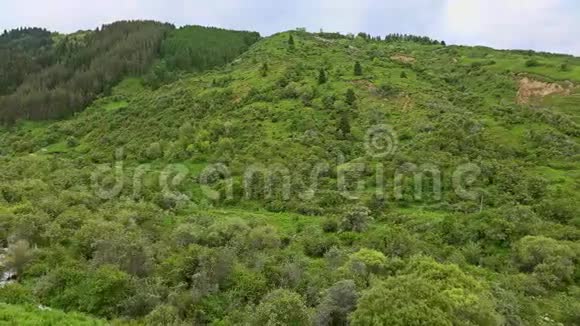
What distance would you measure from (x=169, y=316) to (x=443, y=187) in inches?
1370

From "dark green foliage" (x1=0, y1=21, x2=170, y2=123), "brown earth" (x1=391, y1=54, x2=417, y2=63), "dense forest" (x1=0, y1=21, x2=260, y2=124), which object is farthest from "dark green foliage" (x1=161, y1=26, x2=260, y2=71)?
"brown earth" (x1=391, y1=54, x2=417, y2=63)

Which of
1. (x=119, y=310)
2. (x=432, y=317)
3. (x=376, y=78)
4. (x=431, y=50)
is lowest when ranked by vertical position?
(x=119, y=310)

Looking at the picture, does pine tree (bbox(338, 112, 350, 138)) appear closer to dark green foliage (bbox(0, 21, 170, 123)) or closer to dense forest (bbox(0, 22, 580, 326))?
dense forest (bbox(0, 22, 580, 326))

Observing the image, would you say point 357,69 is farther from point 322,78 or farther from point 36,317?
point 36,317

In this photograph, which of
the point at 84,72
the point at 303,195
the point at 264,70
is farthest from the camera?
the point at 84,72

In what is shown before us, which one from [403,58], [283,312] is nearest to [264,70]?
[403,58]

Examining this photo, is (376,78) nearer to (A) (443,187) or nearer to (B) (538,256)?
(A) (443,187)

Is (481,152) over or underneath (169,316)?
over

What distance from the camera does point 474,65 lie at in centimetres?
10325

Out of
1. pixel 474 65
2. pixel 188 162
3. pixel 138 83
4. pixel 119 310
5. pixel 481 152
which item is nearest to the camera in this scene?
pixel 119 310

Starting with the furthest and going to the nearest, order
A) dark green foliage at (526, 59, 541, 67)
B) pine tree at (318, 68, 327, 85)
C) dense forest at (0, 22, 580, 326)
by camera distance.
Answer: dark green foliage at (526, 59, 541, 67) → pine tree at (318, 68, 327, 85) → dense forest at (0, 22, 580, 326)

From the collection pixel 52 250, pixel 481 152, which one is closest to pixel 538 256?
pixel 481 152

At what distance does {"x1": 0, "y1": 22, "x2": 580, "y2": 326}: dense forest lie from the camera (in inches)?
1042

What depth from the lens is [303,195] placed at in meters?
54.5
